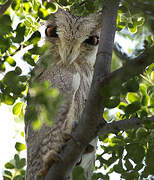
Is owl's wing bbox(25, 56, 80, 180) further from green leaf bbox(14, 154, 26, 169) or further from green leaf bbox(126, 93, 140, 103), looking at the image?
green leaf bbox(126, 93, 140, 103)

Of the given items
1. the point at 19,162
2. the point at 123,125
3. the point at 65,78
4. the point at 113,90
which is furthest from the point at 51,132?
the point at 113,90

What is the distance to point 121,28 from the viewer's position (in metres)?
2.69

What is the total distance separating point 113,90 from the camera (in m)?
1.31

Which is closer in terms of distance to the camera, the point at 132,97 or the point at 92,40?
the point at 132,97

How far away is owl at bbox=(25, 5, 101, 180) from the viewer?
2.17m

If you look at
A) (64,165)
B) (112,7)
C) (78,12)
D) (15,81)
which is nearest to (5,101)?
(64,165)

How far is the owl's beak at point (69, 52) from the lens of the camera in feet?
8.36

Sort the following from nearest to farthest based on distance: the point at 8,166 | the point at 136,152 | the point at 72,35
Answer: the point at 136,152, the point at 8,166, the point at 72,35

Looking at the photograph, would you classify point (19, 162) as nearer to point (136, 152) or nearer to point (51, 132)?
point (51, 132)

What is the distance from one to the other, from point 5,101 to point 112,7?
0.96 meters

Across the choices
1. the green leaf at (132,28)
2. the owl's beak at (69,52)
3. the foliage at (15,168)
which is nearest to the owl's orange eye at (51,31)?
the owl's beak at (69,52)

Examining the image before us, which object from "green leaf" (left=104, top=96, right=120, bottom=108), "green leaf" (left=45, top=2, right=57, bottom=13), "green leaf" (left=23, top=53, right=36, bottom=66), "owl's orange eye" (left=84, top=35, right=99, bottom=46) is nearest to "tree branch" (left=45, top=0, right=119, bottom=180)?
"green leaf" (left=104, top=96, right=120, bottom=108)

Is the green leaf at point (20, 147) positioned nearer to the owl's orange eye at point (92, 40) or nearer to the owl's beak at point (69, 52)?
the owl's beak at point (69, 52)

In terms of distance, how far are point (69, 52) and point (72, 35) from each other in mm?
146
